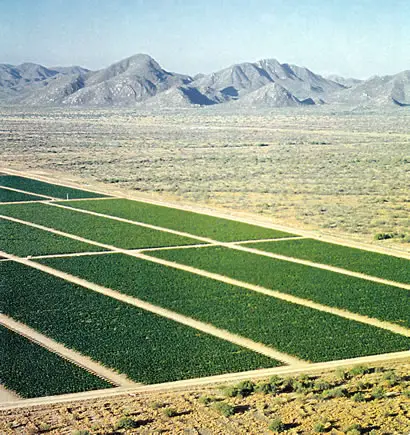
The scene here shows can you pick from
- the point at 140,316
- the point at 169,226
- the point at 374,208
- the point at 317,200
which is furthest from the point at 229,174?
the point at 140,316

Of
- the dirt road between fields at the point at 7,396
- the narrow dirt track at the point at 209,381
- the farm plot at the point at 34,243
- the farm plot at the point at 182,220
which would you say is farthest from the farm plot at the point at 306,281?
the dirt road between fields at the point at 7,396

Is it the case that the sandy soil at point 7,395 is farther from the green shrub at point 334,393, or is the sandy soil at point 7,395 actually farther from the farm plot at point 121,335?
the green shrub at point 334,393

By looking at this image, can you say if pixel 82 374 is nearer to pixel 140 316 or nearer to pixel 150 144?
pixel 140 316

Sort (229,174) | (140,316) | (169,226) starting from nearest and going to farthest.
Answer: (140,316)
(169,226)
(229,174)

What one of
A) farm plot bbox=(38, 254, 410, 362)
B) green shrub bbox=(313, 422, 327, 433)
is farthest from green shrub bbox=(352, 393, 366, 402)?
farm plot bbox=(38, 254, 410, 362)

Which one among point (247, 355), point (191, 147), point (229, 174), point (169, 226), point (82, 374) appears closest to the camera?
point (82, 374)

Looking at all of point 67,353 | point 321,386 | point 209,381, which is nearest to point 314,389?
point 321,386
